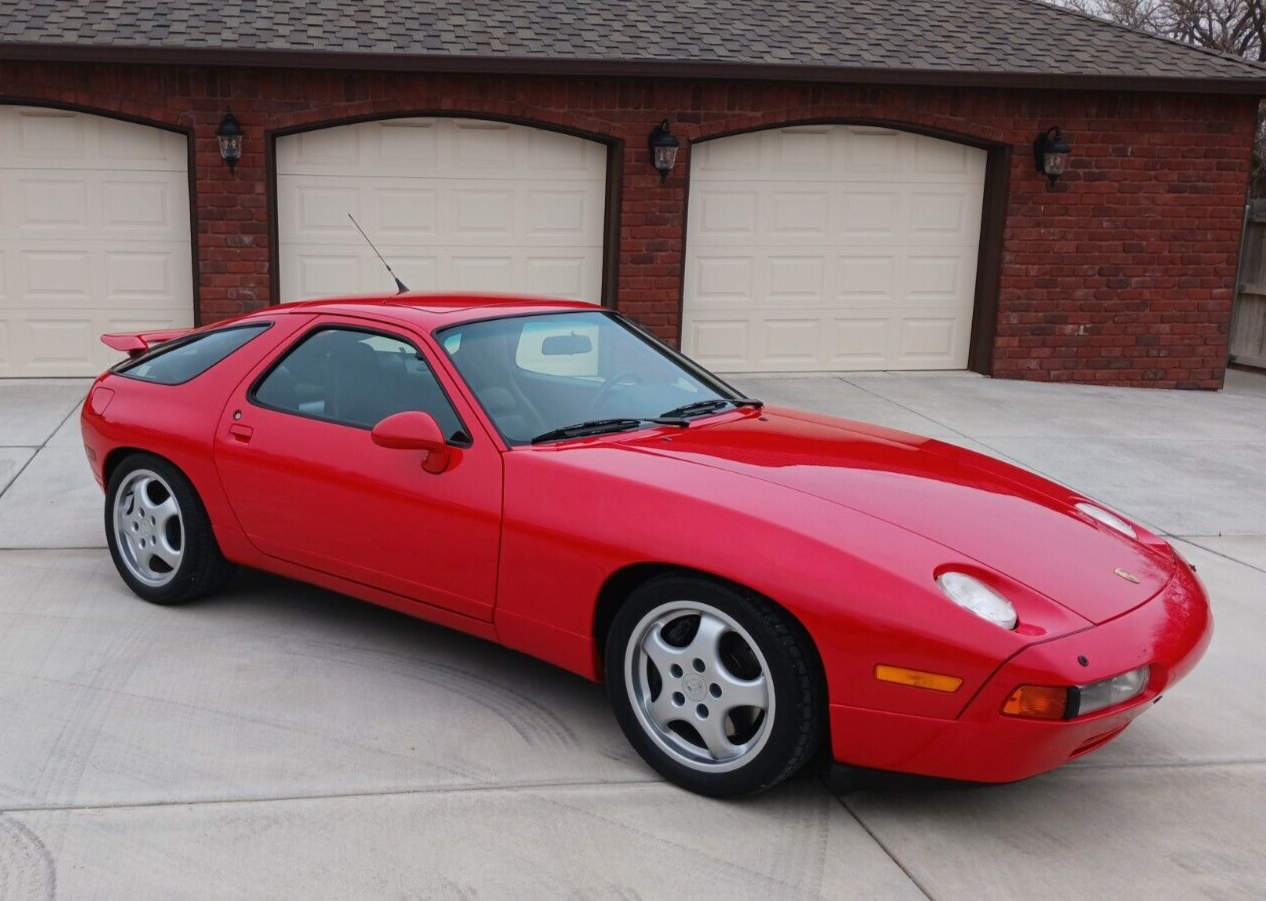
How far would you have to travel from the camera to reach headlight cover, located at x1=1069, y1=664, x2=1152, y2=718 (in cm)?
316

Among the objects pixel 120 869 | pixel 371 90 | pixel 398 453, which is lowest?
pixel 120 869

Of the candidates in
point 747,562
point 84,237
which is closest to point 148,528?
point 747,562

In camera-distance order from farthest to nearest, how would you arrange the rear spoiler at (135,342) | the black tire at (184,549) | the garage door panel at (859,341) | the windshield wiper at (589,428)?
the garage door panel at (859,341), the rear spoiler at (135,342), the black tire at (184,549), the windshield wiper at (589,428)

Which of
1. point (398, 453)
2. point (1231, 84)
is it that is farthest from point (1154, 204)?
point (398, 453)

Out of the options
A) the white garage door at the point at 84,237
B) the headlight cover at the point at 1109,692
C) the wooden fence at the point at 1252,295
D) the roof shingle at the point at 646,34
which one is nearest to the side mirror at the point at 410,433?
the headlight cover at the point at 1109,692

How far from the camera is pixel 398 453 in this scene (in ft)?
14.0

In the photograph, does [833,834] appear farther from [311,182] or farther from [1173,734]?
[311,182]

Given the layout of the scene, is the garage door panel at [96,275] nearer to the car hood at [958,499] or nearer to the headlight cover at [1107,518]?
the car hood at [958,499]

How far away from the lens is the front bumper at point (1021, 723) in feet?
10.3

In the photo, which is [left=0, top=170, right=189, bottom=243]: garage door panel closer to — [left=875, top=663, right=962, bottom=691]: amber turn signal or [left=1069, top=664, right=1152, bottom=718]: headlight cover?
[left=875, top=663, right=962, bottom=691]: amber turn signal

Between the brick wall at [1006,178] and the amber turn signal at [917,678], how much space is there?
850 centimetres

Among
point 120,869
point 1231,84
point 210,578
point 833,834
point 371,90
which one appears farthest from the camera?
point 1231,84

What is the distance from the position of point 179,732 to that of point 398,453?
1111mm

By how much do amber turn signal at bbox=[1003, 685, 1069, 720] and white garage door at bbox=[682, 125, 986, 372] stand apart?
8.89 meters
